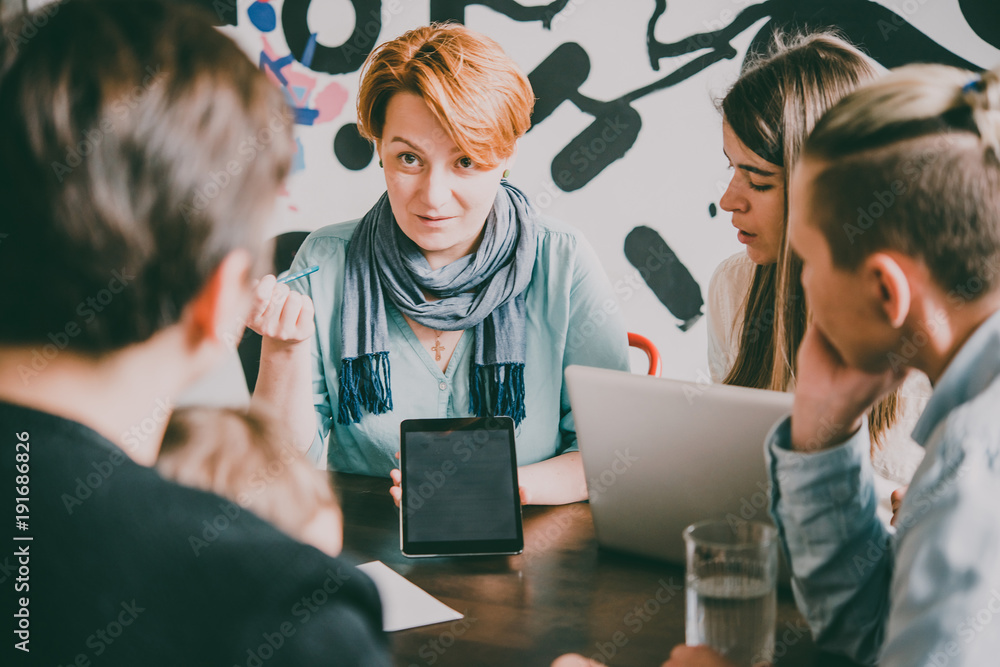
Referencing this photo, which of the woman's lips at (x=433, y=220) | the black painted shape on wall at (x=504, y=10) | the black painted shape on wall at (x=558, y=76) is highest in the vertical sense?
the black painted shape on wall at (x=504, y=10)

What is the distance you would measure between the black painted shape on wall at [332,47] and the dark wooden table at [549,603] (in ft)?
6.95

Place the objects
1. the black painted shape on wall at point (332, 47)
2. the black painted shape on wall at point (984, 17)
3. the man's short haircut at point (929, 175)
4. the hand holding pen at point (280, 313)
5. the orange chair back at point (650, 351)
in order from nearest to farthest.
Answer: the man's short haircut at point (929, 175) < the hand holding pen at point (280, 313) < the orange chair back at point (650, 351) < the black painted shape on wall at point (984, 17) < the black painted shape on wall at point (332, 47)

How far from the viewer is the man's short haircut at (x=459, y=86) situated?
5.00 feet

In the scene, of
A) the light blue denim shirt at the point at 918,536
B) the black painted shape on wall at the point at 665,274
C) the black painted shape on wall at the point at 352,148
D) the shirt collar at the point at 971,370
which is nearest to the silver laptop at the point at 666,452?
the light blue denim shirt at the point at 918,536

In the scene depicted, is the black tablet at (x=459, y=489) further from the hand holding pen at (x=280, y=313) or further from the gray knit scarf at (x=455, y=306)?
the gray knit scarf at (x=455, y=306)

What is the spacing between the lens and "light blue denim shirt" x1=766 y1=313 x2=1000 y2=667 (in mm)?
646

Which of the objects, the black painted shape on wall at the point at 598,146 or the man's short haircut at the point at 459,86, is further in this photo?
the black painted shape on wall at the point at 598,146

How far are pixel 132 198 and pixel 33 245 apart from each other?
71mm

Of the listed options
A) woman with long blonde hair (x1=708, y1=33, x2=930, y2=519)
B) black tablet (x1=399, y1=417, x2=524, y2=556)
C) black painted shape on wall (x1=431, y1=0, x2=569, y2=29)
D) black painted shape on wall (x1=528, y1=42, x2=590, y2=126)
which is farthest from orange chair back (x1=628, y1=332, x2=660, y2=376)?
black painted shape on wall (x1=431, y1=0, x2=569, y2=29)

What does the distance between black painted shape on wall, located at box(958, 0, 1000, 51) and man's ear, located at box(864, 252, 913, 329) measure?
6.03ft

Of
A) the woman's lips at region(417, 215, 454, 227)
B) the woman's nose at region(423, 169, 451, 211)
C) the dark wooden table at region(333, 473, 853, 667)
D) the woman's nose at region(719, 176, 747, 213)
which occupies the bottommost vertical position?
the dark wooden table at region(333, 473, 853, 667)

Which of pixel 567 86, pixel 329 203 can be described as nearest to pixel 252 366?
pixel 329 203

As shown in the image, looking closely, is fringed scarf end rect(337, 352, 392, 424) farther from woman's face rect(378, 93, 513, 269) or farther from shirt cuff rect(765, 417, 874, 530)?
shirt cuff rect(765, 417, 874, 530)

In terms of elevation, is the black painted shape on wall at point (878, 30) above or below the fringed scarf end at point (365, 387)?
above
